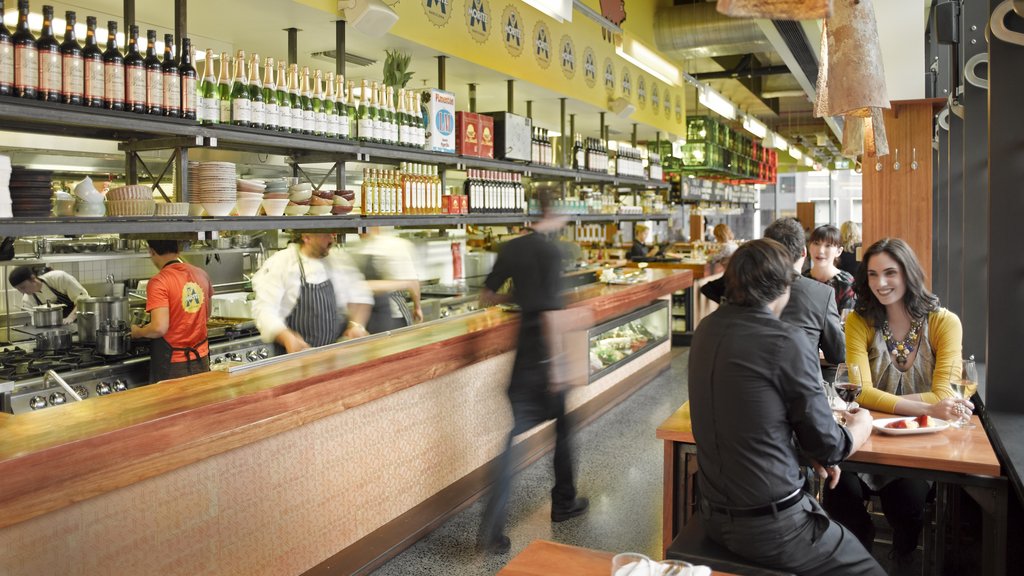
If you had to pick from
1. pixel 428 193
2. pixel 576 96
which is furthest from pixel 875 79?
pixel 576 96

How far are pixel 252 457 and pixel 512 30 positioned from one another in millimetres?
4399

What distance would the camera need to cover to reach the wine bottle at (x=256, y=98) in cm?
402

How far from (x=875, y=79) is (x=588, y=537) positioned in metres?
2.87

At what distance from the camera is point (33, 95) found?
3.05 metres

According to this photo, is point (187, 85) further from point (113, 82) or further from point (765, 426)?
point (765, 426)

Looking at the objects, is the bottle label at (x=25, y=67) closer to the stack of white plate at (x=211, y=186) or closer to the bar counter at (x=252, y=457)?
the stack of white plate at (x=211, y=186)

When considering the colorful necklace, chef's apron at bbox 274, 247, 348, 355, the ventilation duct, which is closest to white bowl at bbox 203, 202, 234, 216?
chef's apron at bbox 274, 247, 348, 355

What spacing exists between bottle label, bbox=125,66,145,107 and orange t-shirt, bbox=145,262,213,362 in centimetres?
137

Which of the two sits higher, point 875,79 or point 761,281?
point 875,79

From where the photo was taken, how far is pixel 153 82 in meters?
3.48

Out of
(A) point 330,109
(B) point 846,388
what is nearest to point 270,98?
(A) point 330,109

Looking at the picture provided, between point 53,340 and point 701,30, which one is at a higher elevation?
point 701,30

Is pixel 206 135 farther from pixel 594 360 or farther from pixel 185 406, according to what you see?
pixel 594 360

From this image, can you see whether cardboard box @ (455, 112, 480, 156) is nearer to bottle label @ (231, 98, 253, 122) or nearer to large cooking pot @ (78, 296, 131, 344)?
bottle label @ (231, 98, 253, 122)
